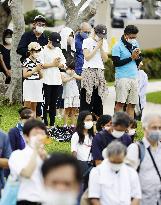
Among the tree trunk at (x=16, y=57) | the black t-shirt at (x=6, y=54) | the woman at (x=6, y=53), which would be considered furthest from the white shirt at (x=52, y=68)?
the tree trunk at (x=16, y=57)

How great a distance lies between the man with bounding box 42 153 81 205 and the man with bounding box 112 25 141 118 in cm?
817

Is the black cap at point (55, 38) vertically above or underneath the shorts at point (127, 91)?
above

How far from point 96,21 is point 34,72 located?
591 inches

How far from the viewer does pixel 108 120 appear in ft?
31.7

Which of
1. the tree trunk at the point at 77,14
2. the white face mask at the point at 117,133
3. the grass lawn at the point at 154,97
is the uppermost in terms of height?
the tree trunk at the point at 77,14

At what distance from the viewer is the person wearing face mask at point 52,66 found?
13.5m

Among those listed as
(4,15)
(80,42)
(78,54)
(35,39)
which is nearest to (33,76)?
(35,39)

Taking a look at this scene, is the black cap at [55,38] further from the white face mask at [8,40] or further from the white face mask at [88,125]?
the white face mask at [88,125]

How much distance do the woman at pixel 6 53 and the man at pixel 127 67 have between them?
2820 mm

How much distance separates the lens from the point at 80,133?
388 inches

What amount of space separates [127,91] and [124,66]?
44 centimetres

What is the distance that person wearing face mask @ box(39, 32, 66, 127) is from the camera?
44.1ft

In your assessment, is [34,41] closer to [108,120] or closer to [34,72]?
[34,72]

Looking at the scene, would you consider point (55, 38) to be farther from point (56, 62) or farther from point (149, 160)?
point (149, 160)
